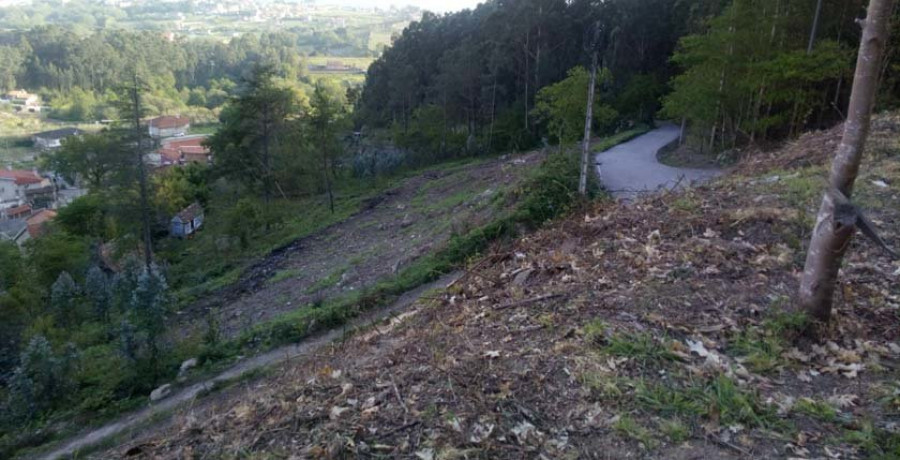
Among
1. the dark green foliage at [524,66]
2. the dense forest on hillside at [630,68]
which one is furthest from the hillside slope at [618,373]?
the dark green foliage at [524,66]

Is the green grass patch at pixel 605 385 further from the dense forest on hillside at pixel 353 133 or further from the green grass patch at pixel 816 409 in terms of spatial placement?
the dense forest on hillside at pixel 353 133

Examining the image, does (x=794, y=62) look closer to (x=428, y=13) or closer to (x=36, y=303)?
(x=36, y=303)

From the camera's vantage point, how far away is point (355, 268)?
11.1 metres

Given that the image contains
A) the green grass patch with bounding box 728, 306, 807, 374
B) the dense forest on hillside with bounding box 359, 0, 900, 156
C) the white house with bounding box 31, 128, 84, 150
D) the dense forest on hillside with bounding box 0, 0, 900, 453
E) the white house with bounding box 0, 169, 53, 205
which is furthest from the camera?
the white house with bounding box 31, 128, 84, 150

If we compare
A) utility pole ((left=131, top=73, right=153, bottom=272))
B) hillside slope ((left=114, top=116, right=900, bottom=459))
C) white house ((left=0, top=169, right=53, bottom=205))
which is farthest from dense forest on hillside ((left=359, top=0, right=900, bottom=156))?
white house ((left=0, top=169, right=53, bottom=205))

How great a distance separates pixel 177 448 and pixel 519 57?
79.9ft

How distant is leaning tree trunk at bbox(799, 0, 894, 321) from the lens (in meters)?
3.03

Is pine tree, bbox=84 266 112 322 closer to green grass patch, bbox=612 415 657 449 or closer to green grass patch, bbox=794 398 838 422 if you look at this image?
green grass patch, bbox=612 415 657 449

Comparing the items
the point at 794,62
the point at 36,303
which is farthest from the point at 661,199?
the point at 36,303

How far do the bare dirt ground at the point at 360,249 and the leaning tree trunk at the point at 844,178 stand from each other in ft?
22.7

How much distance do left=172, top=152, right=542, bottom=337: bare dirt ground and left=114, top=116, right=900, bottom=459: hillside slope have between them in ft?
17.1

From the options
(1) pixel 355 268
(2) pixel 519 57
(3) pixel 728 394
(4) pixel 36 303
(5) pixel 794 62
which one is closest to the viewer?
(3) pixel 728 394

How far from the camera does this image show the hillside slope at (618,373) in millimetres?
2826

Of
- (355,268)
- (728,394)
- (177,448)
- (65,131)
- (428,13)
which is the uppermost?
(428,13)
